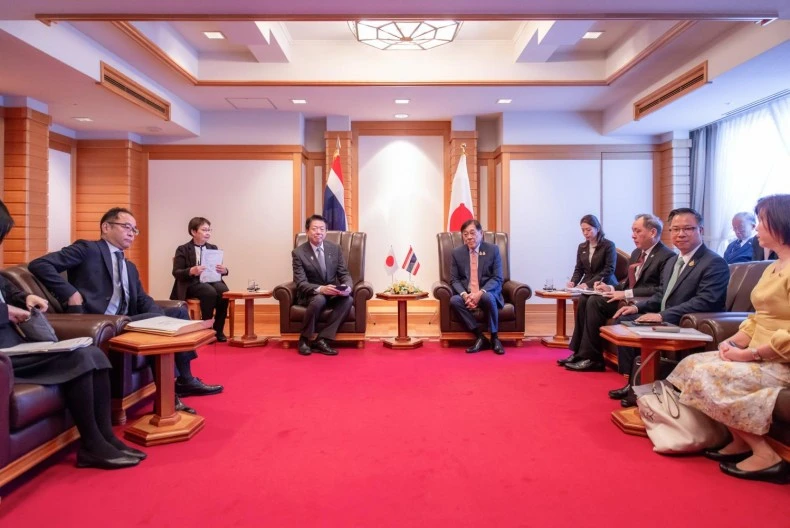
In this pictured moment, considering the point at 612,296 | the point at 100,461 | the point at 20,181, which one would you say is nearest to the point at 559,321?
the point at 612,296

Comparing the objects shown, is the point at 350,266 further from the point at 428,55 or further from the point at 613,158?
the point at 613,158

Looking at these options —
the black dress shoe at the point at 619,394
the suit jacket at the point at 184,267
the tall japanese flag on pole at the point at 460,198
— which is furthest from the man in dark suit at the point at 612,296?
the suit jacket at the point at 184,267

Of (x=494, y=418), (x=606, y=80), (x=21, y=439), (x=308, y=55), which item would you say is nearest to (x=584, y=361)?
(x=494, y=418)

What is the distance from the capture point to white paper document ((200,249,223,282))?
5.18 meters

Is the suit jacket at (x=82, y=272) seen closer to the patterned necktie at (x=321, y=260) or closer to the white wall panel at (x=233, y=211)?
the patterned necktie at (x=321, y=260)

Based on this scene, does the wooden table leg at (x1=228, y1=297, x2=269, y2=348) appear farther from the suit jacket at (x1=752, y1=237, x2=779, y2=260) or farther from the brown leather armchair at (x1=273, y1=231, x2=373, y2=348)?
the suit jacket at (x1=752, y1=237, x2=779, y2=260)

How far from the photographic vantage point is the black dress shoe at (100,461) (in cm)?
219

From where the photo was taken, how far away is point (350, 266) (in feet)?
Result: 17.5

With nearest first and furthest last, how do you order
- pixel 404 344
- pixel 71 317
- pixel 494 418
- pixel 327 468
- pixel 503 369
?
pixel 327 468 < pixel 71 317 < pixel 494 418 < pixel 503 369 < pixel 404 344

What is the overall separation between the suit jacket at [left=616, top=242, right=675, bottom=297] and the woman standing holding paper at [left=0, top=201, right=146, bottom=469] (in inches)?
138

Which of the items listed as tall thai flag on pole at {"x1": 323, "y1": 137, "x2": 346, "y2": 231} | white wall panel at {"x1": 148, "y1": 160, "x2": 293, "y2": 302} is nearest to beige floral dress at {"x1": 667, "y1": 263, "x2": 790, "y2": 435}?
tall thai flag on pole at {"x1": 323, "y1": 137, "x2": 346, "y2": 231}

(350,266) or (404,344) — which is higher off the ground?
(350,266)

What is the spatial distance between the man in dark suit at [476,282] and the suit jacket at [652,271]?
1.34 metres

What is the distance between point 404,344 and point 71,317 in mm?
2977
